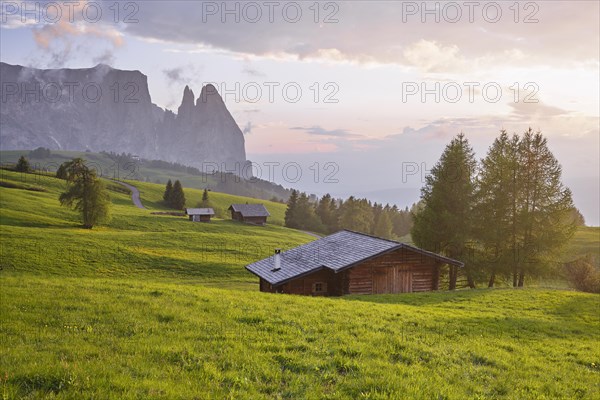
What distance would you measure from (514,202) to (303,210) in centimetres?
7899

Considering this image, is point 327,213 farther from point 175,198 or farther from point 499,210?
point 499,210

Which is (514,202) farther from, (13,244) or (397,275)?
(13,244)

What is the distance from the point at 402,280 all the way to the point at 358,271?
4.04m

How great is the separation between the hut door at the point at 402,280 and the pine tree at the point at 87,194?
49892 millimetres

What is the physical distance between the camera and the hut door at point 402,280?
30.9m

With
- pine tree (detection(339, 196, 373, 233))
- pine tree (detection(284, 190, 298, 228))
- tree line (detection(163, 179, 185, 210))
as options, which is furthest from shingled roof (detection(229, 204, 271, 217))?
tree line (detection(163, 179, 185, 210))

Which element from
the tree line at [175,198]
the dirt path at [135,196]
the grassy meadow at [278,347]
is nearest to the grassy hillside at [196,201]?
the dirt path at [135,196]

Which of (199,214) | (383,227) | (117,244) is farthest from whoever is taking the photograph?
(383,227)

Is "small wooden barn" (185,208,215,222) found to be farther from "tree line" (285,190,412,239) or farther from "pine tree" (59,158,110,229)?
"pine tree" (59,158,110,229)

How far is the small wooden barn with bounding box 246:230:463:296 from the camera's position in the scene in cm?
2934

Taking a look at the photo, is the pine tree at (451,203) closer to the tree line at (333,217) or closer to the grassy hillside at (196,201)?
the tree line at (333,217)

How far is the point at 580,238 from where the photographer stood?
8088 cm

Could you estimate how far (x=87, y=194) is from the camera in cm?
6238

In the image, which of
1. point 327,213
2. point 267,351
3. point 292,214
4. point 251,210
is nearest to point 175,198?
point 251,210
